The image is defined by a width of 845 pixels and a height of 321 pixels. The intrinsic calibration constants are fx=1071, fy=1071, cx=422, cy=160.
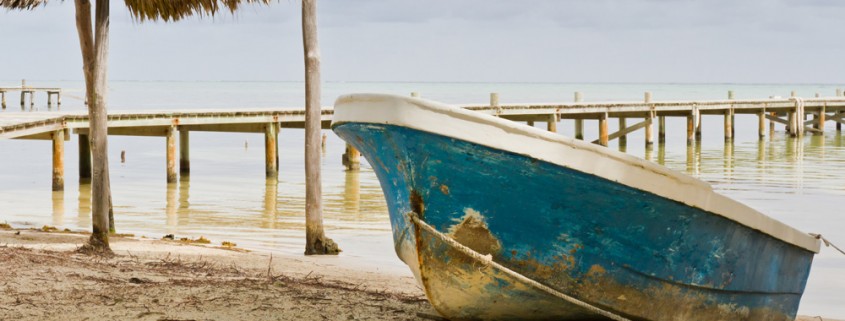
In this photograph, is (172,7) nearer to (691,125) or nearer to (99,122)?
(99,122)

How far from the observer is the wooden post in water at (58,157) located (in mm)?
21891

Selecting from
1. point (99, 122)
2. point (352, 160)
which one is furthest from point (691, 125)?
point (99, 122)

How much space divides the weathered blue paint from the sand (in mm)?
964

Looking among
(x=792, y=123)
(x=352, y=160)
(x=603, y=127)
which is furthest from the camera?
(x=792, y=123)

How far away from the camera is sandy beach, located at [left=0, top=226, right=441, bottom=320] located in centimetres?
657

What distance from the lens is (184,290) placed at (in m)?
7.29

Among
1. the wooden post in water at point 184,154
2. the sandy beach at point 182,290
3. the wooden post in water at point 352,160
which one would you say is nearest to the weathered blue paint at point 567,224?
the sandy beach at point 182,290

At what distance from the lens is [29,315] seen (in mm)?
6340

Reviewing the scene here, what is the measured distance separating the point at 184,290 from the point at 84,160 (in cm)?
1879

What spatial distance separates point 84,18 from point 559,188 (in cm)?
670

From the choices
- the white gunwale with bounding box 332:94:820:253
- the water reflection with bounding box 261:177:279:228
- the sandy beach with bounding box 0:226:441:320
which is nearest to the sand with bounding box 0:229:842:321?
the sandy beach with bounding box 0:226:441:320

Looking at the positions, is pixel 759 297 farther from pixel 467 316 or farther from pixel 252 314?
pixel 252 314

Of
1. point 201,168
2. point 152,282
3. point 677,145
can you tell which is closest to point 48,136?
point 201,168

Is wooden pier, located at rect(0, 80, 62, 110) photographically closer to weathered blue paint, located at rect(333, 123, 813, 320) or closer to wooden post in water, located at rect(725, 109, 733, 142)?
wooden post in water, located at rect(725, 109, 733, 142)
